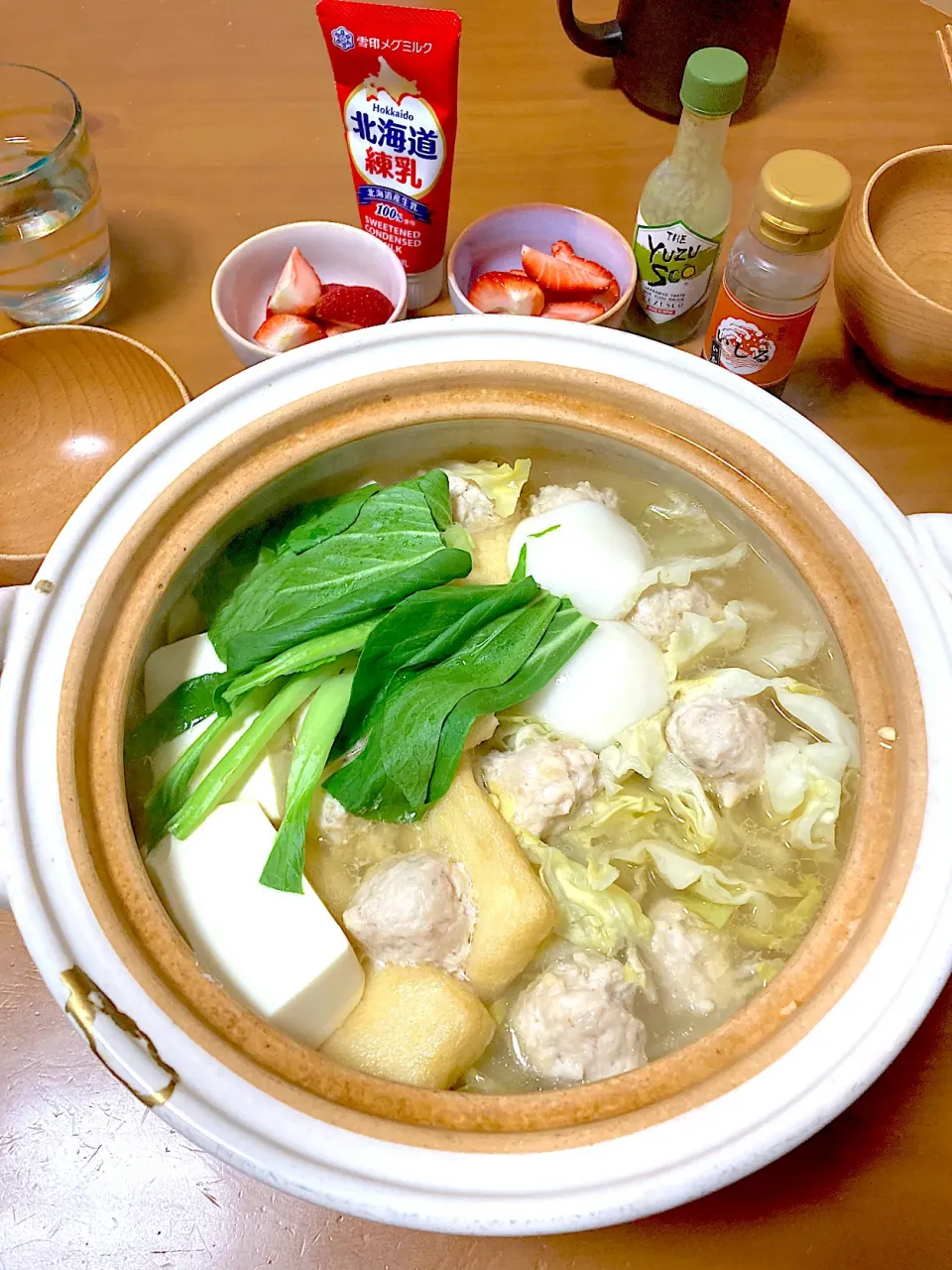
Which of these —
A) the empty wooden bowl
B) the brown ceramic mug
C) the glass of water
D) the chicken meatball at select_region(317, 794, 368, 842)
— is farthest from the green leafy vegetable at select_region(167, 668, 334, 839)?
the brown ceramic mug

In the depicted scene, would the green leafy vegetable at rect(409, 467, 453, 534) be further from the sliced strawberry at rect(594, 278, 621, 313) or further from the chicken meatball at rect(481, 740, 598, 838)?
the sliced strawberry at rect(594, 278, 621, 313)

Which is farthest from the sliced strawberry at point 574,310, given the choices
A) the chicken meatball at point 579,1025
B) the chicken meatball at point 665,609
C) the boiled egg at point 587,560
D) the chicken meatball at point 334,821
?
the chicken meatball at point 579,1025

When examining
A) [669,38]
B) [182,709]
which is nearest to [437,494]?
[182,709]

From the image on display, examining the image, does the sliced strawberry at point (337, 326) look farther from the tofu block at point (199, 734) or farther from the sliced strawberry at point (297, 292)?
the tofu block at point (199, 734)

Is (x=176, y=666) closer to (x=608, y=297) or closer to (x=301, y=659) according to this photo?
(x=301, y=659)

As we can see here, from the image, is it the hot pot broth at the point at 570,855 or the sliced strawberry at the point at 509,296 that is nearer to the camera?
the hot pot broth at the point at 570,855

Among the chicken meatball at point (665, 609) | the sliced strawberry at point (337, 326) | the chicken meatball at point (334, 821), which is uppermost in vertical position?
the sliced strawberry at point (337, 326)

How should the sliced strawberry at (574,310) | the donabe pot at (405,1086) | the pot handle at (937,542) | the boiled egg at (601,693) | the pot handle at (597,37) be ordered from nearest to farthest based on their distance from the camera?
1. the donabe pot at (405,1086)
2. the pot handle at (937,542)
3. the boiled egg at (601,693)
4. the sliced strawberry at (574,310)
5. the pot handle at (597,37)
